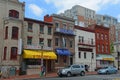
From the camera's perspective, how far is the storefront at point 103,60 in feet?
200

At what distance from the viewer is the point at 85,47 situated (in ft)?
187

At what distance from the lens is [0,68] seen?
133 ft

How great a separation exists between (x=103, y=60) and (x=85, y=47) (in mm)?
8715

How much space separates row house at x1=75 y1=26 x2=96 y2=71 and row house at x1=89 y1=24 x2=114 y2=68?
1.96m

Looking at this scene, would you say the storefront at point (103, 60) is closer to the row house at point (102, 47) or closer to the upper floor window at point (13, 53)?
the row house at point (102, 47)

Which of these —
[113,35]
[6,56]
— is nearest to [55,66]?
[6,56]

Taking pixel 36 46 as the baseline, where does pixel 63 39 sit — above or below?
above

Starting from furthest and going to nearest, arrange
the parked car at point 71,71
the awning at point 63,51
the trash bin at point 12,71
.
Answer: the awning at point 63,51
the trash bin at point 12,71
the parked car at point 71,71

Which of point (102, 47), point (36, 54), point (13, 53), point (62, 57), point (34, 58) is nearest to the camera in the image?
point (13, 53)

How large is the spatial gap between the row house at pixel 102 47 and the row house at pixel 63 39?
34.9 ft

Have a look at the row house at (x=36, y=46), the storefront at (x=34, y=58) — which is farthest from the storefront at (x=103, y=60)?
the storefront at (x=34, y=58)

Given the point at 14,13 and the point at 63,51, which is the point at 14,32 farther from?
the point at 63,51

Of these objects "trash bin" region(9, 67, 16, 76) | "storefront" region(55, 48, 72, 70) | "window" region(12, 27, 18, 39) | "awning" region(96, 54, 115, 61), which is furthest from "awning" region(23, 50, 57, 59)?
"awning" region(96, 54, 115, 61)

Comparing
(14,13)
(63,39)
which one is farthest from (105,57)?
(14,13)
